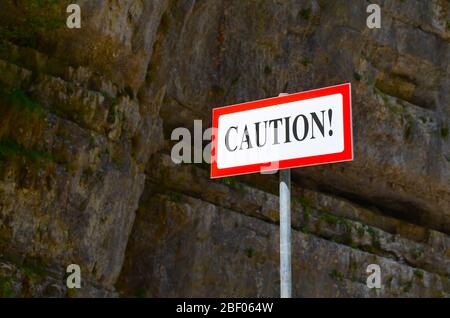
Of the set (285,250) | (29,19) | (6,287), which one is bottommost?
(285,250)

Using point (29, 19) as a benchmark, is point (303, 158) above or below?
below

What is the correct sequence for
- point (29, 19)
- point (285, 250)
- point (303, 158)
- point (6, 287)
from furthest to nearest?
point (29, 19)
point (6, 287)
point (303, 158)
point (285, 250)

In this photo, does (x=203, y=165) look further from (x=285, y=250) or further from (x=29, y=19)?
(x=285, y=250)

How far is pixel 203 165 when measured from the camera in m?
17.7

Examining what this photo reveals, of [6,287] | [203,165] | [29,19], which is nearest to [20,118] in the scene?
[29,19]

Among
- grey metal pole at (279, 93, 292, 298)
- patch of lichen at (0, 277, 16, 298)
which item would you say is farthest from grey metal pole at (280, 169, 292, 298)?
patch of lichen at (0, 277, 16, 298)

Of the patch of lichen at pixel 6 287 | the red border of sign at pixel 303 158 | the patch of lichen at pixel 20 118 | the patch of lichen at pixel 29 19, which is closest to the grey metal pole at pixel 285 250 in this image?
the red border of sign at pixel 303 158

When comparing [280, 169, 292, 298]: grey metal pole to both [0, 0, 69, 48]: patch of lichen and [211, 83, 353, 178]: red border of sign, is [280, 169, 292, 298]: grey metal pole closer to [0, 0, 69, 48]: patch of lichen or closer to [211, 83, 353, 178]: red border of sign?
[211, 83, 353, 178]: red border of sign

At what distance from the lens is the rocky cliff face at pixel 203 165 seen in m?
12.1

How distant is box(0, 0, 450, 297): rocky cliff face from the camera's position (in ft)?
39.7

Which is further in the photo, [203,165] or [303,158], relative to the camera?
[203,165]

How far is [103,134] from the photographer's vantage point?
43.4ft

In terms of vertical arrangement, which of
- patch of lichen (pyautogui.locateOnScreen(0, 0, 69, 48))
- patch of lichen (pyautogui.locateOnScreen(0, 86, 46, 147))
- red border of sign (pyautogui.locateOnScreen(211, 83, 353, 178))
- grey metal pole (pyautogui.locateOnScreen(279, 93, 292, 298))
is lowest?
grey metal pole (pyautogui.locateOnScreen(279, 93, 292, 298))

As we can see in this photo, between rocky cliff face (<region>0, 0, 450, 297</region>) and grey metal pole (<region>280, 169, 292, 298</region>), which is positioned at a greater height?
rocky cliff face (<region>0, 0, 450, 297</region>)
